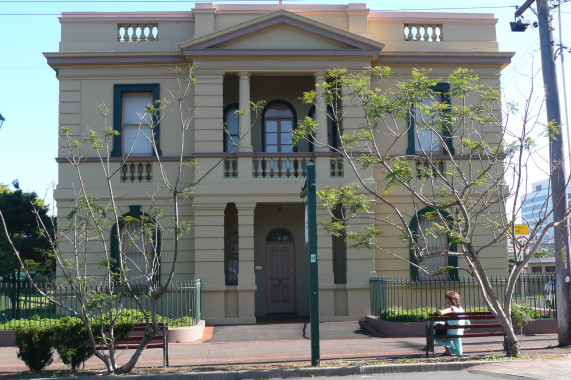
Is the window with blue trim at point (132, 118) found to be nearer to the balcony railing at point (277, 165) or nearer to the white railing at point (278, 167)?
the balcony railing at point (277, 165)

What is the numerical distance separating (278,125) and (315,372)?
38.3ft

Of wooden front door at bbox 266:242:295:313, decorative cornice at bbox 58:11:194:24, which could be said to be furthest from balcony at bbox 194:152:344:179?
decorative cornice at bbox 58:11:194:24

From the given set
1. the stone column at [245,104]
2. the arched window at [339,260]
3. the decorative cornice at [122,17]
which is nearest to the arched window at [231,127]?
the stone column at [245,104]

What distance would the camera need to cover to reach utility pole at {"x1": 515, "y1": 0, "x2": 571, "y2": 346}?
13742 mm

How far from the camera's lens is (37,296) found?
1644cm

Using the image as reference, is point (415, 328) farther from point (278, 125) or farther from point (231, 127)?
point (231, 127)

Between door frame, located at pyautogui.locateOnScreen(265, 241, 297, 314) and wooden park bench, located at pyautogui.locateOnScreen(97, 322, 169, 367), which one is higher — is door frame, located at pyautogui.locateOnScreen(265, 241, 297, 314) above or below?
above

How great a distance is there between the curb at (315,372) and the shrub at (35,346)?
0.96 meters

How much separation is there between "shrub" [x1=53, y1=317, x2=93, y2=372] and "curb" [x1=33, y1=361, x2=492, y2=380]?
61cm

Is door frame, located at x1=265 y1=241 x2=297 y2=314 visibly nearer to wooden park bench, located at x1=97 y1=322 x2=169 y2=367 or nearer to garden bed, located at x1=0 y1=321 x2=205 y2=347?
garden bed, located at x1=0 y1=321 x2=205 y2=347

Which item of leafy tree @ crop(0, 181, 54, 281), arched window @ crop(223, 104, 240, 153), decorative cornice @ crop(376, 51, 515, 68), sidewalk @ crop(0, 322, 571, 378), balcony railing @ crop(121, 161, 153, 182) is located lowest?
sidewalk @ crop(0, 322, 571, 378)

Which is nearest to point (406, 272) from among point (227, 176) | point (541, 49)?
point (227, 176)

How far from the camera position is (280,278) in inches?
875

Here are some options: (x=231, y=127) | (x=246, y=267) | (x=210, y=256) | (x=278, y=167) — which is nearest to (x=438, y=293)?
(x=246, y=267)
